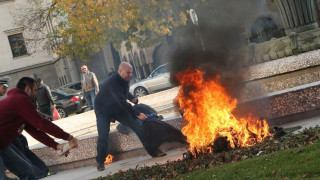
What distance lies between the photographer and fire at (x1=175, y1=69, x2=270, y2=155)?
830 centimetres

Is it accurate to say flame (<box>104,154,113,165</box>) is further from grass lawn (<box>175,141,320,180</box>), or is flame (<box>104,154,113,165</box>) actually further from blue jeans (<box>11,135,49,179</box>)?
grass lawn (<box>175,141,320,180</box>)

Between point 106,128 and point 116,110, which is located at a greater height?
point 116,110

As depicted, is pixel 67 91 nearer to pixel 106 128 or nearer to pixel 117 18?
pixel 117 18

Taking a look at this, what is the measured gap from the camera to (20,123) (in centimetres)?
702

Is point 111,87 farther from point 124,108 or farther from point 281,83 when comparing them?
point 281,83

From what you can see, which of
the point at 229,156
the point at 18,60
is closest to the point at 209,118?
the point at 229,156

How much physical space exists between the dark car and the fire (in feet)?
→ 60.4

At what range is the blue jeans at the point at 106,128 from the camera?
10258 mm

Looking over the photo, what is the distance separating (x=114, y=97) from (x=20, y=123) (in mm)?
3109

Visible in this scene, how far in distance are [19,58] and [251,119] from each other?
45627 millimetres

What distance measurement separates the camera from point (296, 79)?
12086 millimetres

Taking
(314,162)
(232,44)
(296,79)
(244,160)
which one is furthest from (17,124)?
(296,79)

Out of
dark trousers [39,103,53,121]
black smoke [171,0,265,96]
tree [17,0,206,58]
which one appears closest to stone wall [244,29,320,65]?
black smoke [171,0,265,96]

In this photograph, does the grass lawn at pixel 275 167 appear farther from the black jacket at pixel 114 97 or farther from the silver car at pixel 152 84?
the silver car at pixel 152 84
